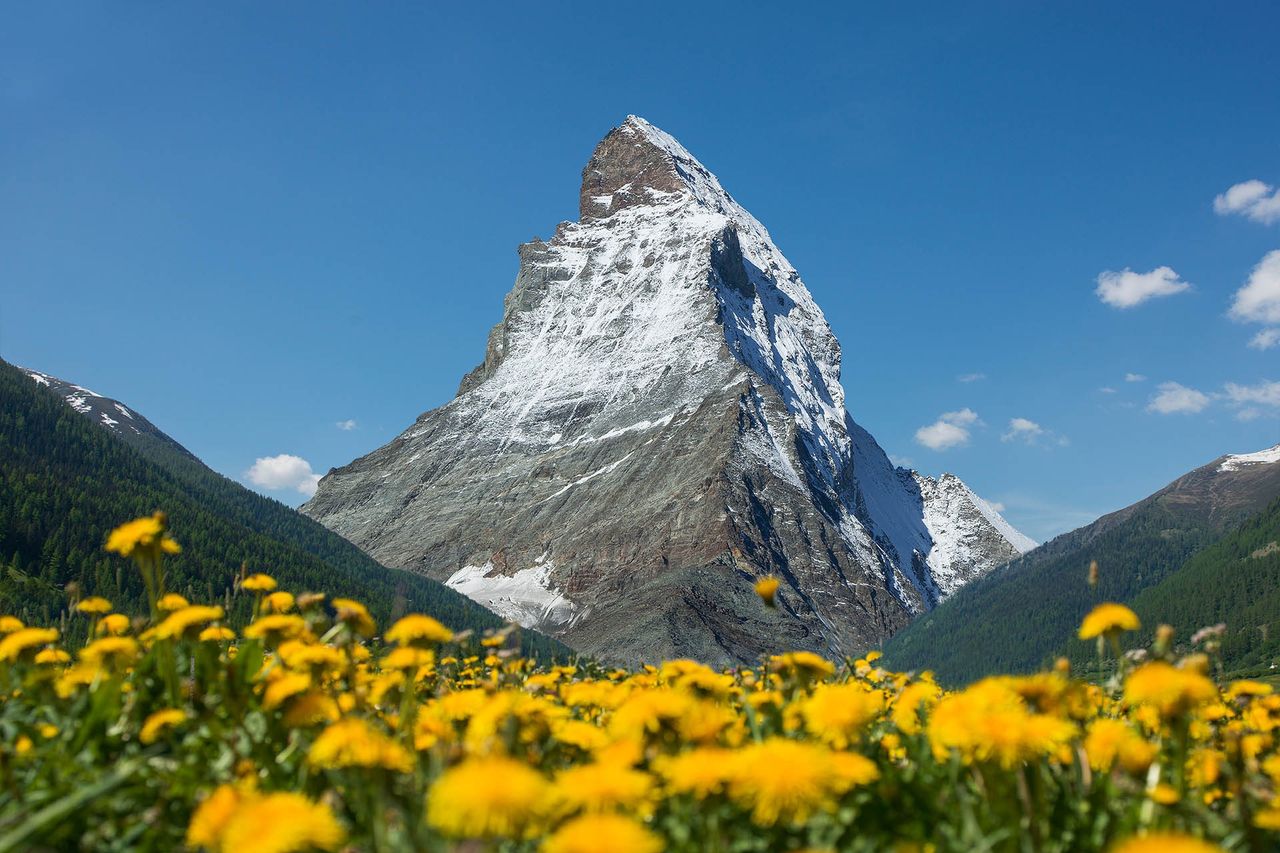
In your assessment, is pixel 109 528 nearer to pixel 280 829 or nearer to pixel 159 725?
pixel 159 725

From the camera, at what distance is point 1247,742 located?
4.11m

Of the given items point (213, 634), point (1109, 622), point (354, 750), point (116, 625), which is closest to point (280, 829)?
point (354, 750)

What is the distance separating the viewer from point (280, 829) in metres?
1.91

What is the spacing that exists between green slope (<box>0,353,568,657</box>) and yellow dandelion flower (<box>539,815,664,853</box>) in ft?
314

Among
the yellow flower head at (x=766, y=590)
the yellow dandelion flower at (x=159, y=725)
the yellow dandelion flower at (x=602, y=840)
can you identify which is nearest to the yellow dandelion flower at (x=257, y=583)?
the yellow dandelion flower at (x=159, y=725)

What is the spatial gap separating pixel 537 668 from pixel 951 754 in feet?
14.0

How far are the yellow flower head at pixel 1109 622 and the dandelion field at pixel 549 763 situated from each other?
1cm

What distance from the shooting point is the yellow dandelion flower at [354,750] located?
7.43 feet

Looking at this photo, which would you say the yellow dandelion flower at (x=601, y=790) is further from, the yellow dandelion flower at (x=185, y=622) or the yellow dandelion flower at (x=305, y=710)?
the yellow dandelion flower at (x=185, y=622)

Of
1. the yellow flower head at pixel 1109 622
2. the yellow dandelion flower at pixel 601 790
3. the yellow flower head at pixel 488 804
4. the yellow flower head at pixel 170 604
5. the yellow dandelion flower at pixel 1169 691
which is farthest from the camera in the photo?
the yellow flower head at pixel 170 604

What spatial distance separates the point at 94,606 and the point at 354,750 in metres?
3.24

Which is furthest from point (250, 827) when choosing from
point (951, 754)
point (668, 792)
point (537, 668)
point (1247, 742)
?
point (537, 668)

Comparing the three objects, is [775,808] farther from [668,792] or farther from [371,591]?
[371,591]

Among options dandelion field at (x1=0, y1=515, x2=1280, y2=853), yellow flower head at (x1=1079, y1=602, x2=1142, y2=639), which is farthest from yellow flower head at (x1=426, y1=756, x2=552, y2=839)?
yellow flower head at (x1=1079, y1=602, x2=1142, y2=639)
